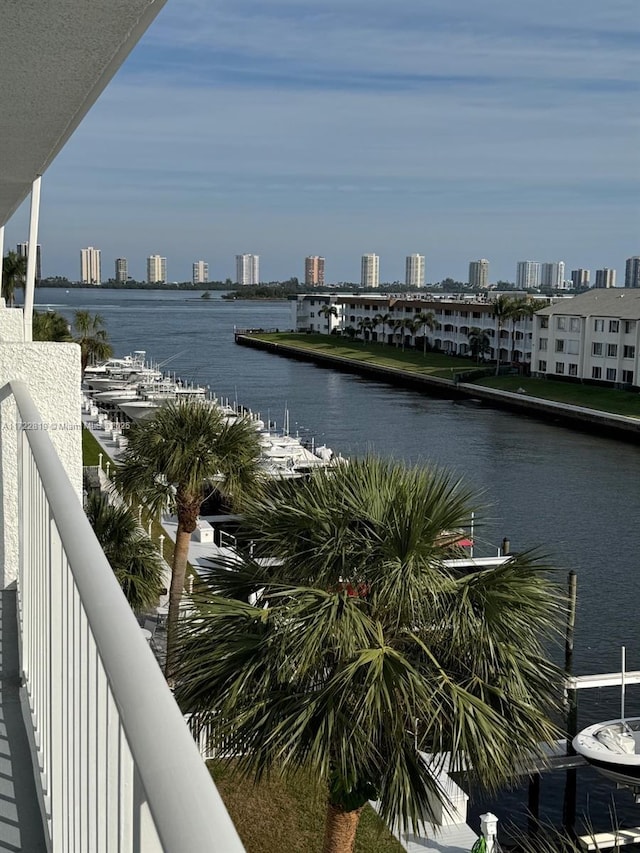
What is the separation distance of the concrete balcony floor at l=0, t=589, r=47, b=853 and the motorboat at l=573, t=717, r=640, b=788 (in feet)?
41.2

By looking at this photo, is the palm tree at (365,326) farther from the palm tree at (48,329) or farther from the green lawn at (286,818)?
the green lawn at (286,818)

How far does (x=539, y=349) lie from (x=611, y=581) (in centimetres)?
5065

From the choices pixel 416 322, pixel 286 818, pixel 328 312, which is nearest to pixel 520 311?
pixel 416 322

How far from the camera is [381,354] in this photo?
96.6m

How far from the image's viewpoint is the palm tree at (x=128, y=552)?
16109 mm

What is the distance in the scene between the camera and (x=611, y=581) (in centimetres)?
2542

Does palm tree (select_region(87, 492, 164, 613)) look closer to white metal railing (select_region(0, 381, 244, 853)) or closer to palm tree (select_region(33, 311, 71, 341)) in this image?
white metal railing (select_region(0, 381, 244, 853))

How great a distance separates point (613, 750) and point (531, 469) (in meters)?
27.9

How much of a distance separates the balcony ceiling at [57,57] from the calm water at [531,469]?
7.42 meters

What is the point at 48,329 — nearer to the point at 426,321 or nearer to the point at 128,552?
the point at 128,552

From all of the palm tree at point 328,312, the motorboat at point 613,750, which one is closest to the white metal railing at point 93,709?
the motorboat at point 613,750

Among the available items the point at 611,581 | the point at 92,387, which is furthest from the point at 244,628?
the point at 92,387

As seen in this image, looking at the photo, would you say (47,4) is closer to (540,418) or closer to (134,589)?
(134,589)

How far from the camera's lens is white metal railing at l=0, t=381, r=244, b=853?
3.03ft
